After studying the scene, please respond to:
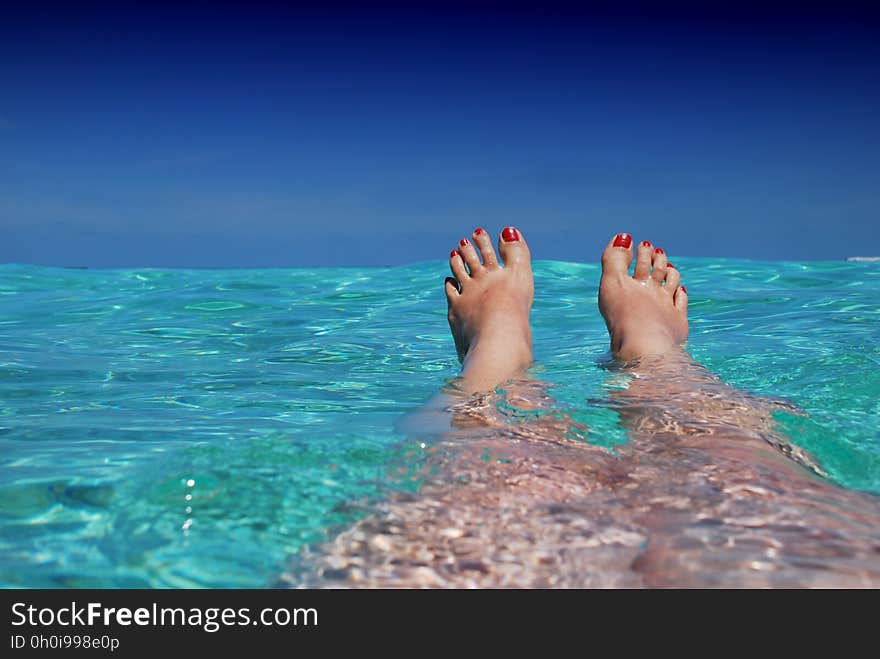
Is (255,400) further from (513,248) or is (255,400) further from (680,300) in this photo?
(680,300)

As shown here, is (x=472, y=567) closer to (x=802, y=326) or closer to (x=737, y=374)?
(x=737, y=374)

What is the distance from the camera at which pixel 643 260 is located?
3871mm

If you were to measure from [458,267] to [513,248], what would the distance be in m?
0.30

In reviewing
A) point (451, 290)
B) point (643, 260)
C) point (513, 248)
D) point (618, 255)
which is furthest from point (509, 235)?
point (643, 260)

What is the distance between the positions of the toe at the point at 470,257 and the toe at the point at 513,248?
130mm

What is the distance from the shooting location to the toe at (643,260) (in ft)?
12.5

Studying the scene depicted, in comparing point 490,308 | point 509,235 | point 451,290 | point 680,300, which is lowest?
point 490,308

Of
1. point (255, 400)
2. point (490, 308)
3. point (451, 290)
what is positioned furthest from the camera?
point (451, 290)

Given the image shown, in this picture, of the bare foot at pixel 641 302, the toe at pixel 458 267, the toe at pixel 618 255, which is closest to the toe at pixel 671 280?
the bare foot at pixel 641 302

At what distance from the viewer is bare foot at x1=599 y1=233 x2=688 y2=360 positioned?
3182mm

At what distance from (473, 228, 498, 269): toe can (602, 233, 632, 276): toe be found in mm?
547

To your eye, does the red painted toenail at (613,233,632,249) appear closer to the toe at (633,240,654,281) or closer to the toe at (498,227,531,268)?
the toe at (633,240,654,281)

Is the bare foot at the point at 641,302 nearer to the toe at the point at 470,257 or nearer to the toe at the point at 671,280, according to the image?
the toe at the point at 671,280
